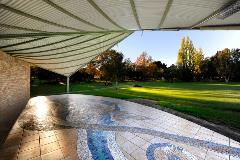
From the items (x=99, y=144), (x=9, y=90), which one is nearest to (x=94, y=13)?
(x=99, y=144)

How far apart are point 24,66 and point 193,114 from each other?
11.1 metres

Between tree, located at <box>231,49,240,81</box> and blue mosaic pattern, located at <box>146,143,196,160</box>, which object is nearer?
blue mosaic pattern, located at <box>146,143,196,160</box>

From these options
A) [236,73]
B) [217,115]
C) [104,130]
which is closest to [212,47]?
[236,73]

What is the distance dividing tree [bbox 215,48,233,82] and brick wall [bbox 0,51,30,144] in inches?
2233

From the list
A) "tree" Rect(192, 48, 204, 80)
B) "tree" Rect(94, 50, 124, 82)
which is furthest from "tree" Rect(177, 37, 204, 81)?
"tree" Rect(94, 50, 124, 82)

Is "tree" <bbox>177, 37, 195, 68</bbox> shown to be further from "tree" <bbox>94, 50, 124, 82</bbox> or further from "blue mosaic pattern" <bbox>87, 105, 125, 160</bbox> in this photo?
"blue mosaic pattern" <bbox>87, 105, 125, 160</bbox>

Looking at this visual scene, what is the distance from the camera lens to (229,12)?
4.80m

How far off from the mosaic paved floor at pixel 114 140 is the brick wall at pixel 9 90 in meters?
0.45

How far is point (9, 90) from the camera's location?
444 inches

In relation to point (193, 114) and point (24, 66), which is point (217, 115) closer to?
point (193, 114)

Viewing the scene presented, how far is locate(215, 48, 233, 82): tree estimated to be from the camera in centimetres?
6022

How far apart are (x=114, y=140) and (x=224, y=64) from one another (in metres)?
60.4

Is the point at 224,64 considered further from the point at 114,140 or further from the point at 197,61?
the point at 114,140

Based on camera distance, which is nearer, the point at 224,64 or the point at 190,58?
the point at 224,64
